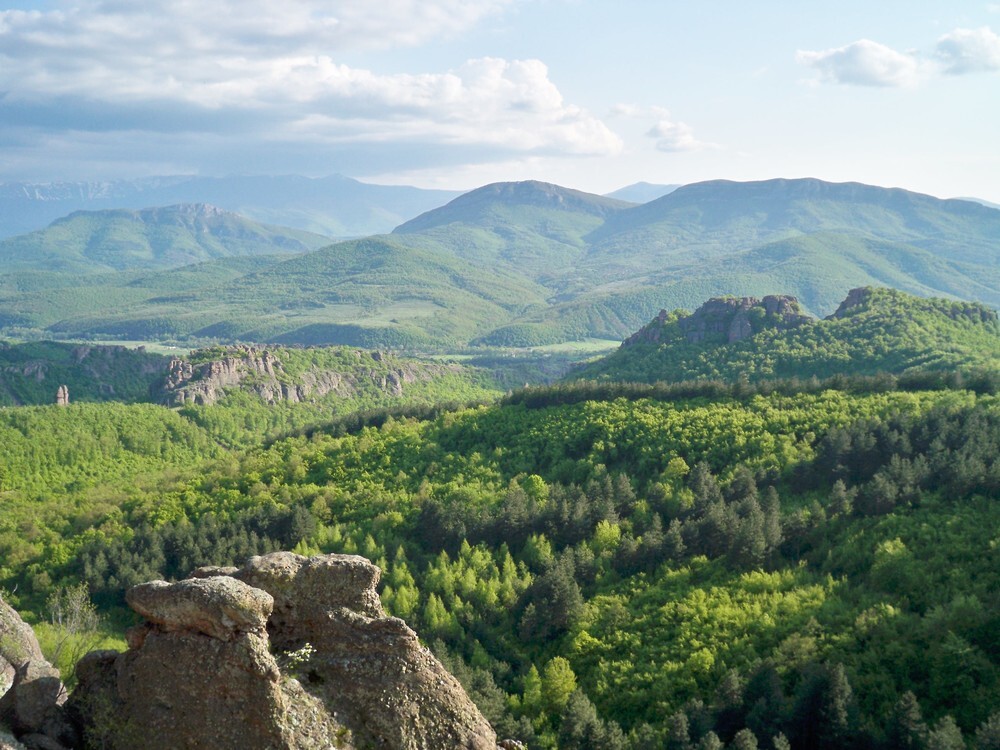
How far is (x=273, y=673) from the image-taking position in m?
21.6

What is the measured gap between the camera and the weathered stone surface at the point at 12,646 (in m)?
26.0

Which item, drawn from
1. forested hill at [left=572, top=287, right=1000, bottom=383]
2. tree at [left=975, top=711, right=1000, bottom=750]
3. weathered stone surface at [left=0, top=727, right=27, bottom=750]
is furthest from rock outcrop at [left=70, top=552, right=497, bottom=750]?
forested hill at [left=572, top=287, right=1000, bottom=383]

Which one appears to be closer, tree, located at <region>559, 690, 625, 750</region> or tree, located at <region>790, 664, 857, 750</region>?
tree, located at <region>790, 664, 857, 750</region>

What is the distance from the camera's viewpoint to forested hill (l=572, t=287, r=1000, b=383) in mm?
138125

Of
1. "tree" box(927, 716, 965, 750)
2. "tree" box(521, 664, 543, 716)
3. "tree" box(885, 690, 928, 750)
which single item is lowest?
"tree" box(521, 664, 543, 716)

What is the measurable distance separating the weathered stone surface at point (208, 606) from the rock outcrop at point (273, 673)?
29 mm

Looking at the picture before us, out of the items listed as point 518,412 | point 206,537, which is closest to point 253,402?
point 518,412

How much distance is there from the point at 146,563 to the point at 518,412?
4839 centimetres

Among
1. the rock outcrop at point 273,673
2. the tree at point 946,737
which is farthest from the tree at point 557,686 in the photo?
the rock outcrop at point 273,673

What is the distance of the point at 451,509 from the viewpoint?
2827 inches

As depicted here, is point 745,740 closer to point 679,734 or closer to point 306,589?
point 679,734

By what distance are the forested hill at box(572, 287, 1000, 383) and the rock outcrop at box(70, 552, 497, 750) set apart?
12198cm

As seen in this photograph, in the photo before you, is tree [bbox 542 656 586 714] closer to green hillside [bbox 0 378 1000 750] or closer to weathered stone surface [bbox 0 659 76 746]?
green hillside [bbox 0 378 1000 750]

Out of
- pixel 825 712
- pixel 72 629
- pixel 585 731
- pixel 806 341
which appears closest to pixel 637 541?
pixel 585 731
